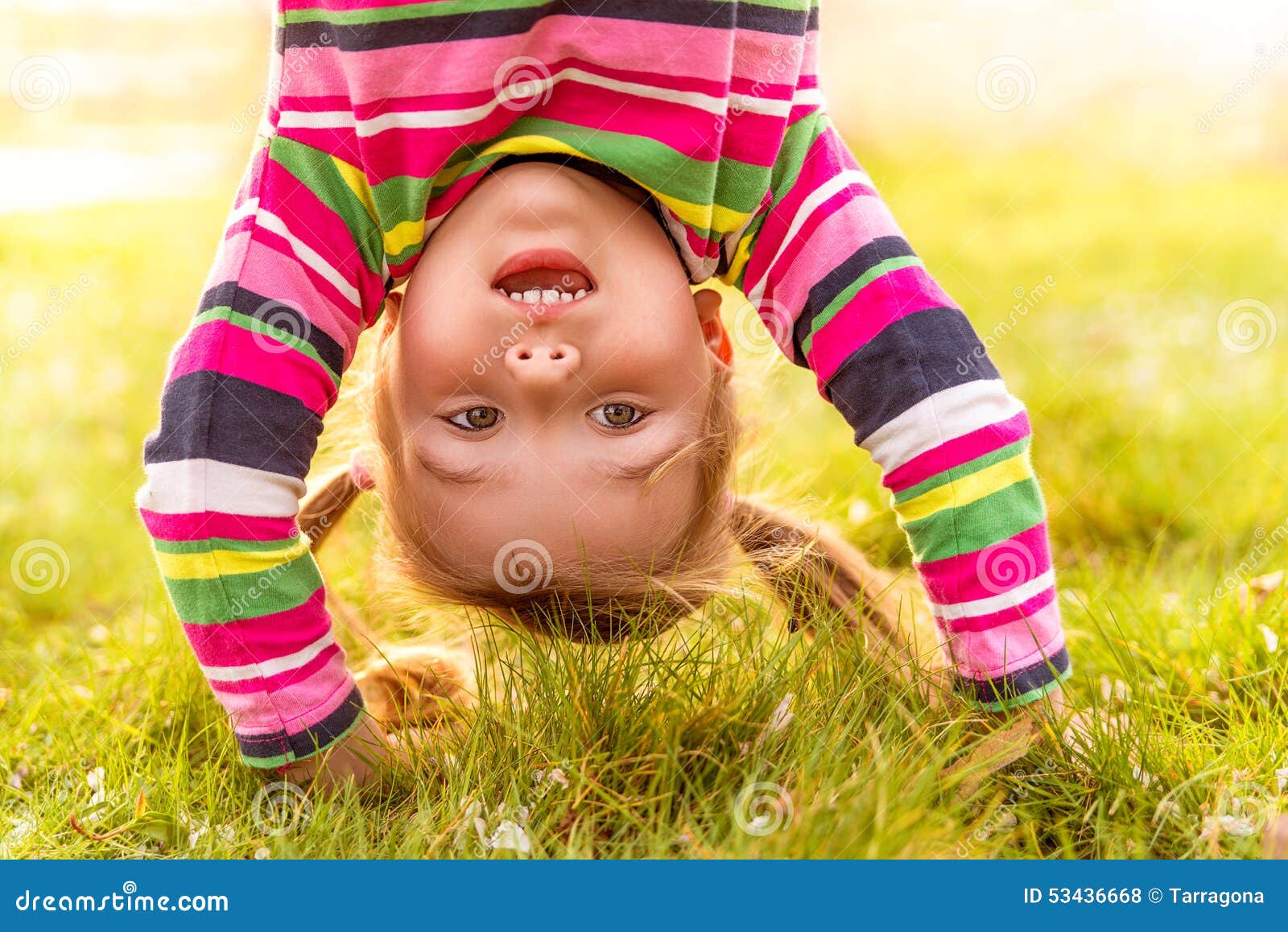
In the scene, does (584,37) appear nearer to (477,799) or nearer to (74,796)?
(477,799)

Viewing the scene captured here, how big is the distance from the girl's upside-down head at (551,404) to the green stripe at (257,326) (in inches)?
6.9

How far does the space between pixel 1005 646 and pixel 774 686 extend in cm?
39

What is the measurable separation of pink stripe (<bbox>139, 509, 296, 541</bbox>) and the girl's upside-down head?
0.27 metres

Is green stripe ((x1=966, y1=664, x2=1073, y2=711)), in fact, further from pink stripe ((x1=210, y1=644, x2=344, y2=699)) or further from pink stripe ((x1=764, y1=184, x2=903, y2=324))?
pink stripe ((x1=210, y1=644, x2=344, y2=699))

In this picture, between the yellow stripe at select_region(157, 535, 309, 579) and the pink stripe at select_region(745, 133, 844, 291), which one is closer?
the yellow stripe at select_region(157, 535, 309, 579)

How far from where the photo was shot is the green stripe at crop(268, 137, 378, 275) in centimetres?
200

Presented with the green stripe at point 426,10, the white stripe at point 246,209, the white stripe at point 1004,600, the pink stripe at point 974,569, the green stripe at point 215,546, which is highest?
the green stripe at point 426,10

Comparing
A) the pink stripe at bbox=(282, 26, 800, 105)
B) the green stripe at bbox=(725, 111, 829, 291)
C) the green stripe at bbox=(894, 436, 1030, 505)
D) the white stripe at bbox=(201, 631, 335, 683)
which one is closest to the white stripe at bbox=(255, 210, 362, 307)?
the pink stripe at bbox=(282, 26, 800, 105)

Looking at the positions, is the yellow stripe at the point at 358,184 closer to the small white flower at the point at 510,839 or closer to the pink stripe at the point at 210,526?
the pink stripe at the point at 210,526

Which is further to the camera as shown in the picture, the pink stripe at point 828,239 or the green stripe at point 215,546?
the pink stripe at point 828,239

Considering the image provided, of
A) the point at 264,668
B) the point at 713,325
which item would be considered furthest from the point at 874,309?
the point at 264,668

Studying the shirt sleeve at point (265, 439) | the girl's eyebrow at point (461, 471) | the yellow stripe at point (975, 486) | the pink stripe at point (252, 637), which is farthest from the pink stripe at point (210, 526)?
the yellow stripe at point (975, 486)

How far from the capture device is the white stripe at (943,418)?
6.42 ft
